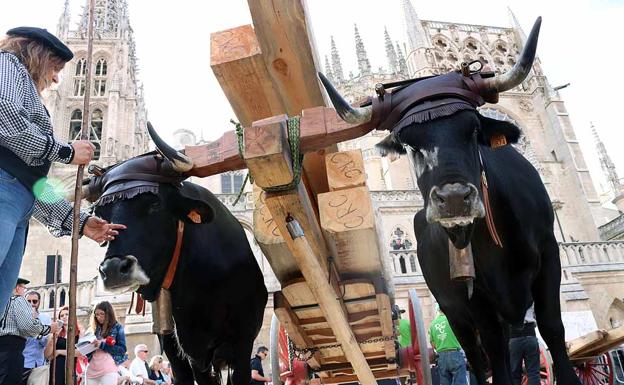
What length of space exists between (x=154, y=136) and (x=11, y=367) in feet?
10.5

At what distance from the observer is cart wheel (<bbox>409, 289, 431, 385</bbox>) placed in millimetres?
4625

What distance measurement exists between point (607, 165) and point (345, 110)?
54.0 meters

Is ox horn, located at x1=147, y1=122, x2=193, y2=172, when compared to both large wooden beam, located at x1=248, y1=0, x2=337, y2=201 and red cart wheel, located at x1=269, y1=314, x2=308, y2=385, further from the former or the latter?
red cart wheel, located at x1=269, y1=314, x2=308, y2=385

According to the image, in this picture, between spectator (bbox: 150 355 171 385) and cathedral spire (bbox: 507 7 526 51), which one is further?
cathedral spire (bbox: 507 7 526 51)

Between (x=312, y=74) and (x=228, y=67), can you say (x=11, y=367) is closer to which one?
(x=228, y=67)

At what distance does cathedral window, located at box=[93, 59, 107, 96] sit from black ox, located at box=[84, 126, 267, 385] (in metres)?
36.1

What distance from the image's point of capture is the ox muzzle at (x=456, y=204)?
2.30 metres

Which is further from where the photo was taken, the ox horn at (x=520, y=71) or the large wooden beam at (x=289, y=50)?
the large wooden beam at (x=289, y=50)

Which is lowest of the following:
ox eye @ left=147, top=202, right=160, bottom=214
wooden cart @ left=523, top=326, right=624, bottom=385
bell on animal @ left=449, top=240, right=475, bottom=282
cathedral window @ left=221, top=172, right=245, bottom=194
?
wooden cart @ left=523, top=326, right=624, bottom=385

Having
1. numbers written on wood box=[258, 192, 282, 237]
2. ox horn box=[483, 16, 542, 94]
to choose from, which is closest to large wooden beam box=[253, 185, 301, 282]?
numbers written on wood box=[258, 192, 282, 237]

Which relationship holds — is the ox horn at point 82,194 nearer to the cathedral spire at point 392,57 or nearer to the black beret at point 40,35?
the black beret at point 40,35

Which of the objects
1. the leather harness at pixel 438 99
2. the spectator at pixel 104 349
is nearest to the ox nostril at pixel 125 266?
the leather harness at pixel 438 99

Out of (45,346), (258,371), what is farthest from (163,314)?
(258,371)

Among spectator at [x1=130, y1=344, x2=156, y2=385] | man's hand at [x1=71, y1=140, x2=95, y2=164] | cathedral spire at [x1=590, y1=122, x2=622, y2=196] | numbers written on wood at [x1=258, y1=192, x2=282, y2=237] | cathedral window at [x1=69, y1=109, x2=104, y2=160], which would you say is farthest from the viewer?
cathedral spire at [x1=590, y1=122, x2=622, y2=196]
